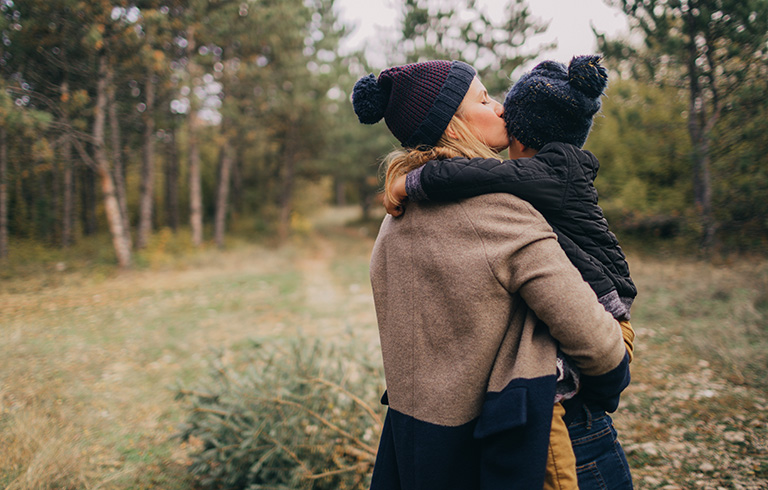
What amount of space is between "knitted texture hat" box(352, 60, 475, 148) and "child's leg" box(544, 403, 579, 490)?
3.12 ft

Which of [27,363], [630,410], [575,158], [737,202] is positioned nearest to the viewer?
[575,158]

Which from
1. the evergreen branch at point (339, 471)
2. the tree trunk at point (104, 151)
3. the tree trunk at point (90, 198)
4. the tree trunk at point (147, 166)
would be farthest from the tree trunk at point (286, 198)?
the evergreen branch at point (339, 471)

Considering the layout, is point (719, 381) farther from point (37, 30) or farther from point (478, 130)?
point (37, 30)

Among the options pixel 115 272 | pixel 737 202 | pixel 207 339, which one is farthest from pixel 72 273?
pixel 737 202

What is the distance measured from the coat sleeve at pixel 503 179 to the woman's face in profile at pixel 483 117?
0.21m

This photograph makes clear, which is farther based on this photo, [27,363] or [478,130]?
[27,363]

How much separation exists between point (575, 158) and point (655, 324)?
228 inches

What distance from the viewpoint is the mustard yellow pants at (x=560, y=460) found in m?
1.13

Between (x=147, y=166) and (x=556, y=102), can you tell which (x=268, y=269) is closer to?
(x=147, y=166)

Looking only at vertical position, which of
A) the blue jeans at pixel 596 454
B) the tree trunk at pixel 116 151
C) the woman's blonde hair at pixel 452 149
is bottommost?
the blue jeans at pixel 596 454

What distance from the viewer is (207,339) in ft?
21.7

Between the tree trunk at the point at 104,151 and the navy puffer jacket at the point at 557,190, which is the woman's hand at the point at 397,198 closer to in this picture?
the navy puffer jacket at the point at 557,190

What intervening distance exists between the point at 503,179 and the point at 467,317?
419 mm

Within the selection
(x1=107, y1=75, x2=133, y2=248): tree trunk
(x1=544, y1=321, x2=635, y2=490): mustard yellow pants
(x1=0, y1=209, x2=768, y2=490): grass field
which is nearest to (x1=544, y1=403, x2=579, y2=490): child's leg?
(x1=544, y1=321, x2=635, y2=490): mustard yellow pants
